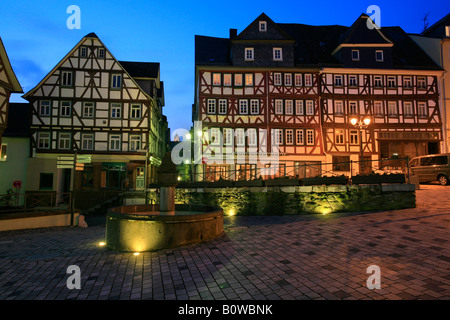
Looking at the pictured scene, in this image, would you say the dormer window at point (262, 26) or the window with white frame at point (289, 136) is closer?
the window with white frame at point (289, 136)

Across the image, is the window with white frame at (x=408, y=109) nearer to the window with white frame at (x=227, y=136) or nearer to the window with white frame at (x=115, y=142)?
the window with white frame at (x=227, y=136)

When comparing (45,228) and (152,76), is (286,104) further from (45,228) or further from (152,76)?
(45,228)

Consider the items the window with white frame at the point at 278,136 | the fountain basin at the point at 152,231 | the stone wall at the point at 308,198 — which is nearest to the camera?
A: the fountain basin at the point at 152,231

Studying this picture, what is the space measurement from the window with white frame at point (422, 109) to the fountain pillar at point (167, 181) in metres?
26.0

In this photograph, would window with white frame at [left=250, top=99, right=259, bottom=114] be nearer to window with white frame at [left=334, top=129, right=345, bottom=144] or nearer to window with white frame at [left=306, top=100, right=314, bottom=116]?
window with white frame at [left=306, top=100, right=314, bottom=116]

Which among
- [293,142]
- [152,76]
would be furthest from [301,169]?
[152,76]

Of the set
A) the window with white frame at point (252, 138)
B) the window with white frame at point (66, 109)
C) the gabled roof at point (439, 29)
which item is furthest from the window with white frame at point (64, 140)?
the gabled roof at point (439, 29)

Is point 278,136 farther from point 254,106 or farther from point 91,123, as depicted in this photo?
point 91,123

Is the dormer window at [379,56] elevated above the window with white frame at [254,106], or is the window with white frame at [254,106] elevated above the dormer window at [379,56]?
the dormer window at [379,56]

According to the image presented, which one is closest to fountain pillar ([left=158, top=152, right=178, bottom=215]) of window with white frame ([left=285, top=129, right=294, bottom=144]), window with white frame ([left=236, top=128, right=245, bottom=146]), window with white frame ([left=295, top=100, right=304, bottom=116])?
window with white frame ([left=236, top=128, right=245, bottom=146])

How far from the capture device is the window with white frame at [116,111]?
78.8 feet

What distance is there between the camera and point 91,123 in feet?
77.6

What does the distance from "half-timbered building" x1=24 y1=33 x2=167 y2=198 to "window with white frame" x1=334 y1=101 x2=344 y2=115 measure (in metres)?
16.9

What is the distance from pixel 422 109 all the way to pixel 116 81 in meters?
28.0
